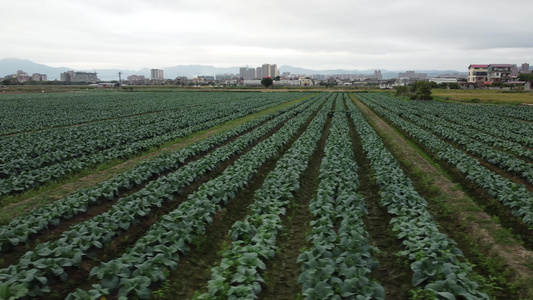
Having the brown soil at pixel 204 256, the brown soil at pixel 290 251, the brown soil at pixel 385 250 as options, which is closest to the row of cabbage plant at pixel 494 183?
the brown soil at pixel 385 250

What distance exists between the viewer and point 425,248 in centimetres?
646

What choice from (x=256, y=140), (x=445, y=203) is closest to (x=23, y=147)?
(x=256, y=140)

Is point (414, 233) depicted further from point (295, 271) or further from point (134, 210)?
point (134, 210)

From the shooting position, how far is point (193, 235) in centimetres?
760

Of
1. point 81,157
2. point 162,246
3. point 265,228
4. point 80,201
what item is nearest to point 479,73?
point 81,157

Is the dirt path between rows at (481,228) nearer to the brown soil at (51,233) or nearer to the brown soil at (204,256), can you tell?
the brown soil at (204,256)

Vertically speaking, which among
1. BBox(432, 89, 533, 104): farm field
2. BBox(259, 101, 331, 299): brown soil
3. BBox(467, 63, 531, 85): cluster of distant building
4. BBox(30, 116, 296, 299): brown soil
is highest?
BBox(467, 63, 531, 85): cluster of distant building

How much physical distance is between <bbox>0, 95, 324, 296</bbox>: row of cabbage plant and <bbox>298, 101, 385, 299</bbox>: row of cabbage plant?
4340 millimetres

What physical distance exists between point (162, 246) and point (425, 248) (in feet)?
17.4

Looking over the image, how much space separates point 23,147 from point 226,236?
14780 millimetres

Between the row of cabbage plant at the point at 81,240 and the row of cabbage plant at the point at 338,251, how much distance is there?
4340mm

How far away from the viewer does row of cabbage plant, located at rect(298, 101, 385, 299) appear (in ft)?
17.0

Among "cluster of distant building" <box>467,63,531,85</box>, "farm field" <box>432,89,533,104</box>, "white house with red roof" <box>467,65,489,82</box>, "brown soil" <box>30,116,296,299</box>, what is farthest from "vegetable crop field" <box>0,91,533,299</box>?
"white house with red roof" <box>467,65,489,82</box>

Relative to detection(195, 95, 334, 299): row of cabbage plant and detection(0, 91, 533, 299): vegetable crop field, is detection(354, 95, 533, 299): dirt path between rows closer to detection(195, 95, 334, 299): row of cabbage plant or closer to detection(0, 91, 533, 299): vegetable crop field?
detection(0, 91, 533, 299): vegetable crop field
